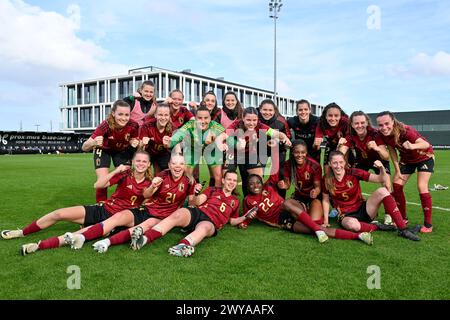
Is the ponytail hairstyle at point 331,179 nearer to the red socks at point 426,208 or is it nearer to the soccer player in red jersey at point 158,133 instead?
the red socks at point 426,208

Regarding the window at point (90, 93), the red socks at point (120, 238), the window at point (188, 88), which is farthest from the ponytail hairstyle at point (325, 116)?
the window at point (90, 93)

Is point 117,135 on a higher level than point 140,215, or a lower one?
higher

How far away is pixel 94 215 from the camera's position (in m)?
4.28

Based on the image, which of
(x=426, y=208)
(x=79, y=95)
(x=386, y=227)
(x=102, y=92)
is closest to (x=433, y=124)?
(x=102, y=92)

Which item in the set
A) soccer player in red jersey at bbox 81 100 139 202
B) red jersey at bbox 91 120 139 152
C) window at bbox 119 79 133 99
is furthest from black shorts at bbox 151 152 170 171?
window at bbox 119 79 133 99

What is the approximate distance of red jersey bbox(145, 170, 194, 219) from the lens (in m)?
4.37

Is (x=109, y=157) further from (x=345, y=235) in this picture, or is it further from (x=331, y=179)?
(x=345, y=235)

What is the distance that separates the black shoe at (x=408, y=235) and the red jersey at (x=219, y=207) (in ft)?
6.66

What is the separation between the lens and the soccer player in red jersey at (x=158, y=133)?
5.12 m

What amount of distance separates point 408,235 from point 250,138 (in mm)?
2387

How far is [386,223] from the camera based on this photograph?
16.1 feet

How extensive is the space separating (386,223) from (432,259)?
1.45m

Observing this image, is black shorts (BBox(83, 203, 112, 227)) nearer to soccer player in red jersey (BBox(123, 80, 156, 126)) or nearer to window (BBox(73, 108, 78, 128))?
soccer player in red jersey (BBox(123, 80, 156, 126))
